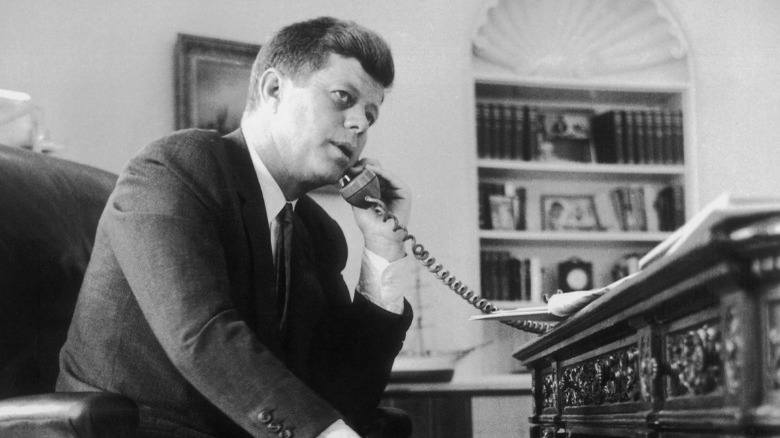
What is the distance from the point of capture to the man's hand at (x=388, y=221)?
6.22ft

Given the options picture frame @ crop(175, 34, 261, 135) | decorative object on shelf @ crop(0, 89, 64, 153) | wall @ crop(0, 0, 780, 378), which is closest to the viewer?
decorative object on shelf @ crop(0, 89, 64, 153)

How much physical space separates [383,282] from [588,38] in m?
2.90

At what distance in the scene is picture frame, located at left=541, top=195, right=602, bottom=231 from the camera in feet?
14.0

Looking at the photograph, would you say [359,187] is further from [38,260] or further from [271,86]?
[38,260]

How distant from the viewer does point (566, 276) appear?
4.16 meters

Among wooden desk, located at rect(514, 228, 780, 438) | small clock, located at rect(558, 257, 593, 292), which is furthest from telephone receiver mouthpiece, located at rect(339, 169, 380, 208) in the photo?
small clock, located at rect(558, 257, 593, 292)

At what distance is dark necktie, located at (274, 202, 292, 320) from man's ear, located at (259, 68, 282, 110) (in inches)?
8.0

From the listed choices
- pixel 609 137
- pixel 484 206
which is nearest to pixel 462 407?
pixel 484 206

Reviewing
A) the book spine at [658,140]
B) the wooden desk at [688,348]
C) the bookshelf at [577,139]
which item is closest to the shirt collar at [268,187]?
the wooden desk at [688,348]

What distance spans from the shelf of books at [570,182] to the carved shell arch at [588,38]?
0.13 m

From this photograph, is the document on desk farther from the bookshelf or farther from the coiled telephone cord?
the bookshelf

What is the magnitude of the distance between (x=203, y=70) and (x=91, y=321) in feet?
7.57

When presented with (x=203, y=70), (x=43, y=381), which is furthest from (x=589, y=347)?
(x=203, y=70)

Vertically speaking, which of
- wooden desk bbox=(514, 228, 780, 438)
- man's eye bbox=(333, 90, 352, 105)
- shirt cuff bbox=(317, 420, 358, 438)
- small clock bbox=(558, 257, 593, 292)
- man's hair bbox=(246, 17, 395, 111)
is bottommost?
shirt cuff bbox=(317, 420, 358, 438)
